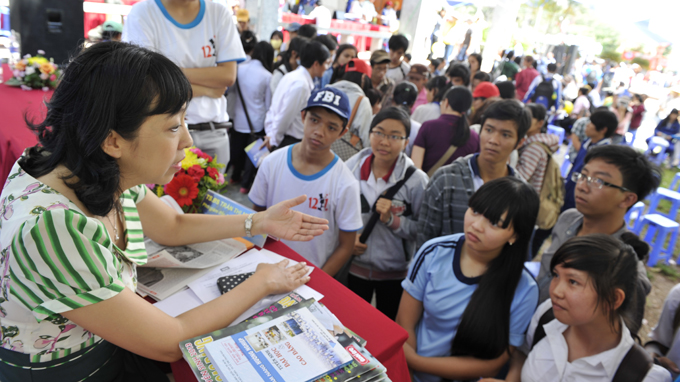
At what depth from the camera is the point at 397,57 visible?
612 cm

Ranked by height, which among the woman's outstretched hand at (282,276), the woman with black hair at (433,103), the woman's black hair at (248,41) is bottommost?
the woman's outstretched hand at (282,276)

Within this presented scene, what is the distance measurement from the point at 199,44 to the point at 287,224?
4.44 feet

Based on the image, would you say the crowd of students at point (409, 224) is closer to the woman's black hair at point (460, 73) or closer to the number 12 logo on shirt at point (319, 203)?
the number 12 logo on shirt at point (319, 203)

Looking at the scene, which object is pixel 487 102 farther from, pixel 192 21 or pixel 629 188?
pixel 192 21

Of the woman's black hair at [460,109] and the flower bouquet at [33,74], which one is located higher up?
the woman's black hair at [460,109]

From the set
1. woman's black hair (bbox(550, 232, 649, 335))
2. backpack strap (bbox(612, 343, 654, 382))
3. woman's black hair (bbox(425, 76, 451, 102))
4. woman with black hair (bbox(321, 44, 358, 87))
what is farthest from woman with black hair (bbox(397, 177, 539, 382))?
woman with black hair (bbox(321, 44, 358, 87))

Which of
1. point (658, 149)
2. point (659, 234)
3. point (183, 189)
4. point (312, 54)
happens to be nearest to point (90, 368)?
point (183, 189)

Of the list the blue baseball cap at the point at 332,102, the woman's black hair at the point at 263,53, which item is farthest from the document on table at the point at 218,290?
the woman's black hair at the point at 263,53

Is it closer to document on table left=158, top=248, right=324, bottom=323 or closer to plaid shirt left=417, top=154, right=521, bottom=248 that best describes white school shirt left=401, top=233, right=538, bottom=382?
plaid shirt left=417, top=154, right=521, bottom=248

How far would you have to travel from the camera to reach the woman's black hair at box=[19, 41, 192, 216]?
3.11 ft

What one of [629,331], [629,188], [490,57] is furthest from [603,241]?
[490,57]

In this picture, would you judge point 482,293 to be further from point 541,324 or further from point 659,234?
point 659,234

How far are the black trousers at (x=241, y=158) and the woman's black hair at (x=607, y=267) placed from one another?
3802 mm

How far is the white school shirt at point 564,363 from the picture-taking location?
1.49m
